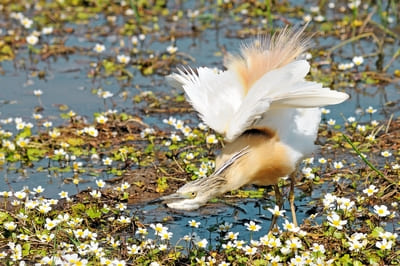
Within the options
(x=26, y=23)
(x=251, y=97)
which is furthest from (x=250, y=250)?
(x=26, y=23)

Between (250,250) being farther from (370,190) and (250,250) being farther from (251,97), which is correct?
(370,190)

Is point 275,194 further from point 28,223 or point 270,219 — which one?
point 28,223

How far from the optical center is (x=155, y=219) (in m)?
5.27

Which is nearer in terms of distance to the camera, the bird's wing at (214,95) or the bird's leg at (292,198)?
the bird's wing at (214,95)

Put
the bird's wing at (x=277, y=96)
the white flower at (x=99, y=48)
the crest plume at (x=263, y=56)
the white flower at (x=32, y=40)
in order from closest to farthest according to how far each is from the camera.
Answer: the bird's wing at (x=277, y=96), the crest plume at (x=263, y=56), the white flower at (x=99, y=48), the white flower at (x=32, y=40)

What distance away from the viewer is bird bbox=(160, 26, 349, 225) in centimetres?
441

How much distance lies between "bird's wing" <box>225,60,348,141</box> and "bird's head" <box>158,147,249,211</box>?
0.63 ft

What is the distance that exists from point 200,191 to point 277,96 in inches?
24.4

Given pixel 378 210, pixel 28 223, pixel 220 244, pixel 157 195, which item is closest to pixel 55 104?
pixel 157 195

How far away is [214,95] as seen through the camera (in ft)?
15.2

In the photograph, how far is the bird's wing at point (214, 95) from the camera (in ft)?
14.9

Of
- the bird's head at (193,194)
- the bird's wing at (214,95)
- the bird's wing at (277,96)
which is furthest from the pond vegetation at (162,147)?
the bird's wing at (214,95)

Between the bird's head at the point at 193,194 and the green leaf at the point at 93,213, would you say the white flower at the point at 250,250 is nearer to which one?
the bird's head at the point at 193,194

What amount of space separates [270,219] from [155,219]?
2.30 ft
